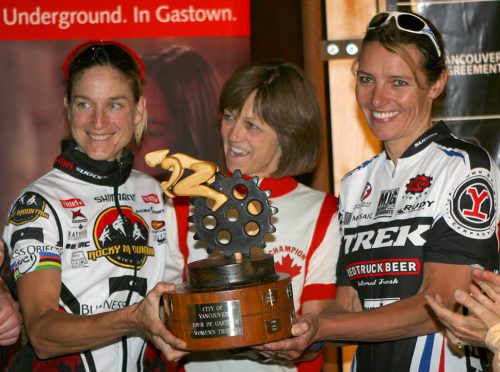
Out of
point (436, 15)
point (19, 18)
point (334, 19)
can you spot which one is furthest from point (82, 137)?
point (436, 15)

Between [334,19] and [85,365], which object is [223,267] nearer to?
[85,365]

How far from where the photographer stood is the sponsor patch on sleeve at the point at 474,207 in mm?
2520

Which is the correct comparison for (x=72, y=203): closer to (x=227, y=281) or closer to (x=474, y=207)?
(x=227, y=281)

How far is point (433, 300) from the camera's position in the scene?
237 centimetres

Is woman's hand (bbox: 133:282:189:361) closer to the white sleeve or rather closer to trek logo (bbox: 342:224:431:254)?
the white sleeve

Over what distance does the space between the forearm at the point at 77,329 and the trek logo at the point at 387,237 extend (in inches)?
29.1

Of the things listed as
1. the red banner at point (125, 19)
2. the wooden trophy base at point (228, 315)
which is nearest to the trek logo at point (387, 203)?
the wooden trophy base at point (228, 315)

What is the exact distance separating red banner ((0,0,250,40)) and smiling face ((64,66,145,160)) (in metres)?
1.03

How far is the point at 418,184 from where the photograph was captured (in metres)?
2.66

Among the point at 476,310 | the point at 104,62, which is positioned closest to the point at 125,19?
the point at 104,62

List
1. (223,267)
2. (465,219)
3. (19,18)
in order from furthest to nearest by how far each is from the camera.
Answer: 1. (19,18)
2. (465,219)
3. (223,267)

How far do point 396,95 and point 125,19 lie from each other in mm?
1514

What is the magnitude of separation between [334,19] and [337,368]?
1.51m

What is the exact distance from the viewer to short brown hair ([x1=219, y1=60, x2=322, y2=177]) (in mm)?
2881
